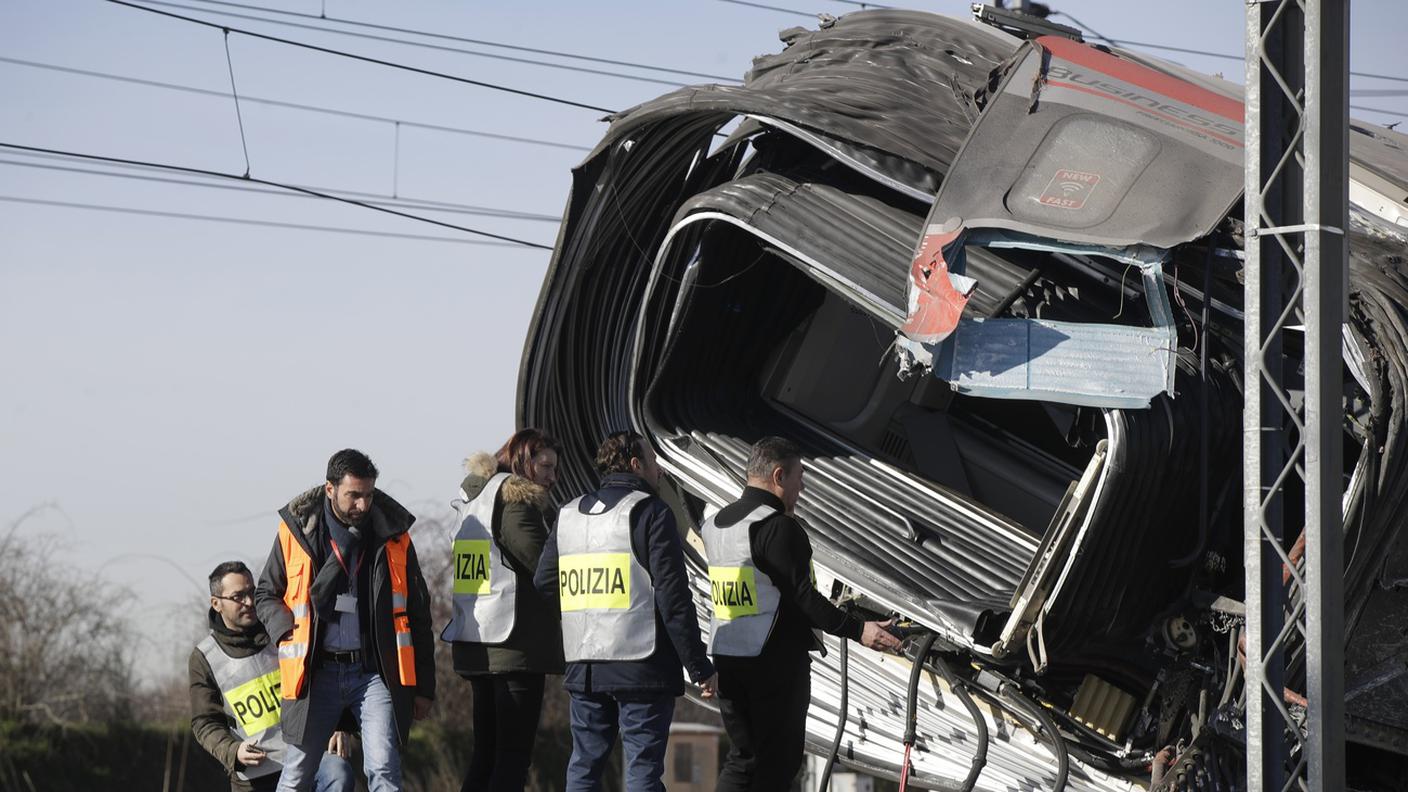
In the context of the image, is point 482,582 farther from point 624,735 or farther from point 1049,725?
point 1049,725

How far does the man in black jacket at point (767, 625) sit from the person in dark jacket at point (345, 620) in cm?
123

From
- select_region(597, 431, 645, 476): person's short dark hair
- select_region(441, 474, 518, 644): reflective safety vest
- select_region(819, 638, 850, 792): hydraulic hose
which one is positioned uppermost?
select_region(597, 431, 645, 476): person's short dark hair

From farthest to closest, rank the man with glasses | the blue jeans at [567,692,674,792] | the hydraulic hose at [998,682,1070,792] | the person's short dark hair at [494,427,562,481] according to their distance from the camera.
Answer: the hydraulic hose at [998,682,1070,792] → the person's short dark hair at [494,427,562,481] → the man with glasses → the blue jeans at [567,692,674,792]

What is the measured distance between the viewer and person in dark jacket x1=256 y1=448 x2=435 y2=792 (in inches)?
248

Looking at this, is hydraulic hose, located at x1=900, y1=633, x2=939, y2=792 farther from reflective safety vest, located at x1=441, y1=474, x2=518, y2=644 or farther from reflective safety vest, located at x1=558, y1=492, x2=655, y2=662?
reflective safety vest, located at x1=441, y1=474, x2=518, y2=644

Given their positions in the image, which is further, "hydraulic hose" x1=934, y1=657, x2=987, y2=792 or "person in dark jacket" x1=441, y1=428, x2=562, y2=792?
"hydraulic hose" x1=934, y1=657, x2=987, y2=792

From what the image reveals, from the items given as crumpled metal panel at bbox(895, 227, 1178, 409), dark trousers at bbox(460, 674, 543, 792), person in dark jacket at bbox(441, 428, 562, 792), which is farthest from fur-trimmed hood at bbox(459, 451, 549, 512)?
crumpled metal panel at bbox(895, 227, 1178, 409)

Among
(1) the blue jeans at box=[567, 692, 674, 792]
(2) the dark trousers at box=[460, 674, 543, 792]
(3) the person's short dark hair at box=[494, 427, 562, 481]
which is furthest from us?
(3) the person's short dark hair at box=[494, 427, 562, 481]

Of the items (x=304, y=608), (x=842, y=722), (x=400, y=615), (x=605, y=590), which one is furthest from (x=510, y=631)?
(x=842, y=722)

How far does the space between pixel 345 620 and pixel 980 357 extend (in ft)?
9.49

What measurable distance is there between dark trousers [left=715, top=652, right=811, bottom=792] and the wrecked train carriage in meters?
1.18

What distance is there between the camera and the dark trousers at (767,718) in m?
6.35

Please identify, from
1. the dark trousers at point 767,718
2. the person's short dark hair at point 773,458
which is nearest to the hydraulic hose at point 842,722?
the dark trousers at point 767,718

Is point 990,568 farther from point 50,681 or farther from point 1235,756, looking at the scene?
point 50,681
